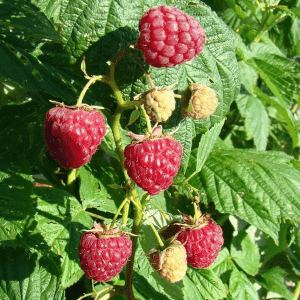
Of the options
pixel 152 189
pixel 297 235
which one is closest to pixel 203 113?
pixel 152 189

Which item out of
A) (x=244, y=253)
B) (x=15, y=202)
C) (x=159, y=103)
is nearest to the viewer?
(x=159, y=103)

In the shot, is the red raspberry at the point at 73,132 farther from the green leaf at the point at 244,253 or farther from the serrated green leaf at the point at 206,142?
the green leaf at the point at 244,253

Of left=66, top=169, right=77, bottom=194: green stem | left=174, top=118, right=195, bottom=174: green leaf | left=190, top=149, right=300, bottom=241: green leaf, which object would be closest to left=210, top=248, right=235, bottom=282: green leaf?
left=190, top=149, right=300, bottom=241: green leaf

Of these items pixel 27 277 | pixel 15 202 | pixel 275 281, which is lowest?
pixel 275 281

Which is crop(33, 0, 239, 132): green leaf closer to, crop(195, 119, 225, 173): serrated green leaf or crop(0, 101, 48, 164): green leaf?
crop(195, 119, 225, 173): serrated green leaf

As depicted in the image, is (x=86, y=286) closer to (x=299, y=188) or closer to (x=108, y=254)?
(x=108, y=254)

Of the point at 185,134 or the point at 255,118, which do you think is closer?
the point at 185,134

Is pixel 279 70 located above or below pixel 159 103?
below

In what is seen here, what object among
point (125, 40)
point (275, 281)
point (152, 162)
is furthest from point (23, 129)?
point (275, 281)

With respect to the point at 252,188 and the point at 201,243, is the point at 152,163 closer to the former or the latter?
the point at 201,243
